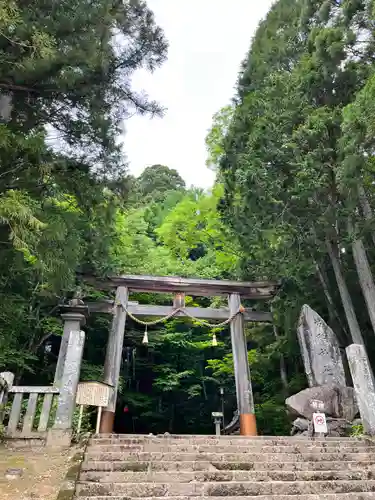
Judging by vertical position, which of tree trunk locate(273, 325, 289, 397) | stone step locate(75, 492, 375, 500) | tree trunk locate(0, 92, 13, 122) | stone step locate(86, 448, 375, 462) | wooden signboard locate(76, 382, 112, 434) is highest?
tree trunk locate(0, 92, 13, 122)

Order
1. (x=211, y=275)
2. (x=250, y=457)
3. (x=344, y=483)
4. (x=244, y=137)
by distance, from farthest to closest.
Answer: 1. (x=211, y=275)
2. (x=244, y=137)
3. (x=250, y=457)
4. (x=344, y=483)

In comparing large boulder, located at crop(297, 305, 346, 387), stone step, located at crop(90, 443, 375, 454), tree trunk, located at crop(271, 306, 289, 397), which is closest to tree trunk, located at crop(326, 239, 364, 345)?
large boulder, located at crop(297, 305, 346, 387)

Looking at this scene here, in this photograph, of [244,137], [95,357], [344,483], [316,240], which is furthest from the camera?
[95,357]

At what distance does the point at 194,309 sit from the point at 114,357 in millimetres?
2430

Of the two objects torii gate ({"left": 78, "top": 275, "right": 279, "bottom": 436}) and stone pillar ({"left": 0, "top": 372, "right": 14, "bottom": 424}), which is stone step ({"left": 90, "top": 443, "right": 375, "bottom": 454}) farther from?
torii gate ({"left": 78, "top": 275, "right": 279, "bottom": 436})

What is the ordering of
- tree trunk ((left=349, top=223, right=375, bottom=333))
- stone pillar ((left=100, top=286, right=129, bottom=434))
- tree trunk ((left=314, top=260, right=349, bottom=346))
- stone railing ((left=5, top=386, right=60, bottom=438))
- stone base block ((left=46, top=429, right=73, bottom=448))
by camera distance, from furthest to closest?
tree trunk ((left=314, top=260, right=349, bottom=346)) → stone pillar ((left=100, top=286, right=129, bottom=434)) → tree trunk ((left=349, top=223, right=375, bottom=333)) → stone railing ((left=5, top=386, right=60, bottom=438)) → stone base block ((left=46, top=429, right=73, bottom=448))

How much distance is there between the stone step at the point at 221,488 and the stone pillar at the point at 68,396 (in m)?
1.64

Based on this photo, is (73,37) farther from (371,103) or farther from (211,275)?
(211,275)

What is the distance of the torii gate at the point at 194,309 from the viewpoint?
357 inches

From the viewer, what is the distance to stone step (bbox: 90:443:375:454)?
189 inches

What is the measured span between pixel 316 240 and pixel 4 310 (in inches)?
258

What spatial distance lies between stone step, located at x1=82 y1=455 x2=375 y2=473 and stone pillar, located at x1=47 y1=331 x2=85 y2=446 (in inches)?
41.2

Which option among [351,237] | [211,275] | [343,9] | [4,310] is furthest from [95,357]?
[343,9]

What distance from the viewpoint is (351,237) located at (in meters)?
7.83
